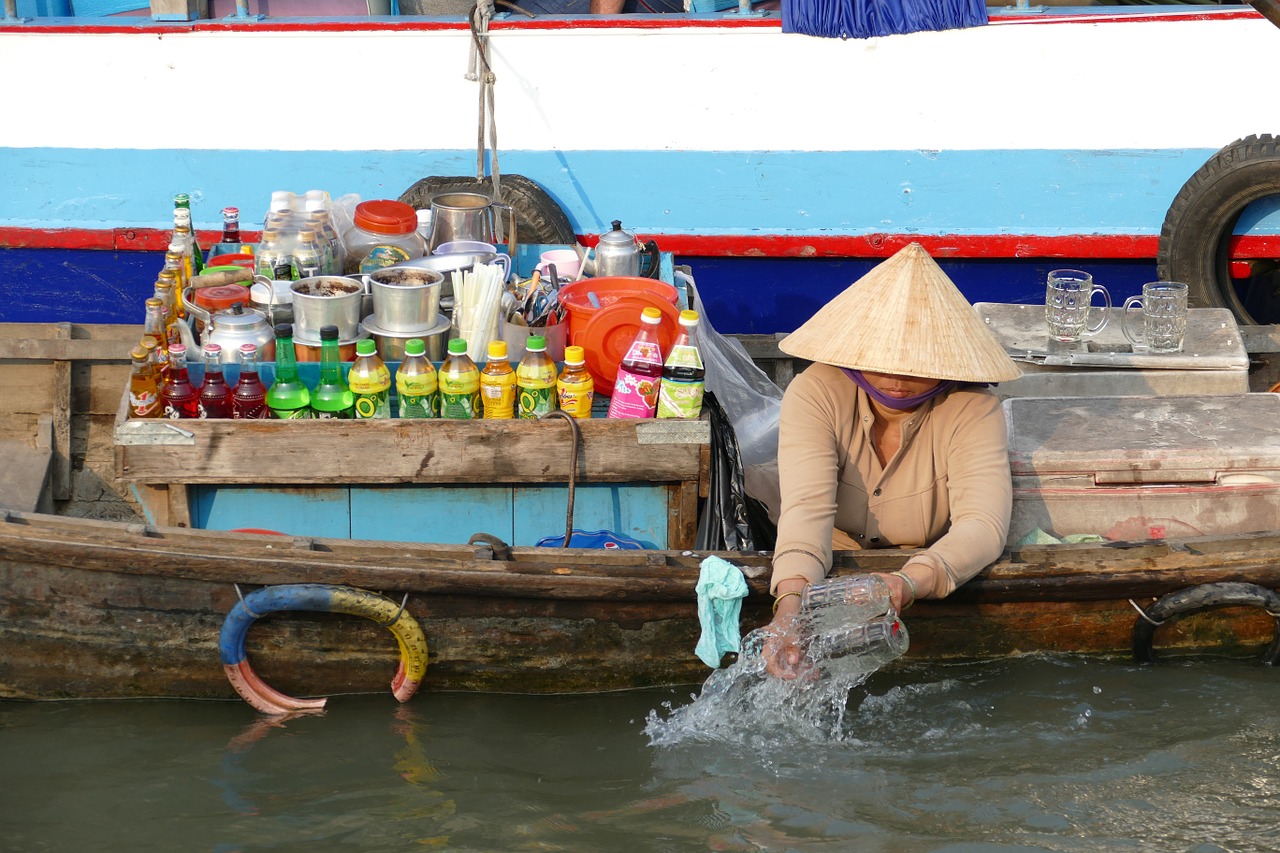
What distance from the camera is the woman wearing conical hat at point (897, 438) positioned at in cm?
340

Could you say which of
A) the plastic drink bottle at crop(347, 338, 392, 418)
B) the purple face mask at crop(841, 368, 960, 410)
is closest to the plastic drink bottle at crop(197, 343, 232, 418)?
the plastic drink bottle at crop(347, 338, 392, 418)

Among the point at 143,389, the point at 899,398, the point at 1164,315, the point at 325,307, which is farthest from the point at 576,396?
the point at 1164,315

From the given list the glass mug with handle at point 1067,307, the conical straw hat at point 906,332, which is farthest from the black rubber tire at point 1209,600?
the glass mug with handle at point 1067,307

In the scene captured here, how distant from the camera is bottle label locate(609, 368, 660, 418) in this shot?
3.69 meters

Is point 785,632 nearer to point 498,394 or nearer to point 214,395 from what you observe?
point 498,394

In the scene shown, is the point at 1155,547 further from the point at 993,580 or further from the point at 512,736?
the point at 512,736

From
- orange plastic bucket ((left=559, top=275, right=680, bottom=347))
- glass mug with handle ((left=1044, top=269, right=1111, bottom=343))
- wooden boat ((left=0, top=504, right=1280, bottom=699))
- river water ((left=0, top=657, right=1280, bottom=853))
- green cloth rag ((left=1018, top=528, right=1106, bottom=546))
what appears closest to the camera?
river water ((left=0, top=657, right=1280, bottom=853))

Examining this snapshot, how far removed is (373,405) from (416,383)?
14 cm

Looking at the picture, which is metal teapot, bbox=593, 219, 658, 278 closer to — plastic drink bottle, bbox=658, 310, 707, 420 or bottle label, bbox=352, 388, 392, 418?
plastic drink bottle, bbox=658, 310, 707, 420

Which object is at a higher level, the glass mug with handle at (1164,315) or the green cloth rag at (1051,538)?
the glass mug with handle at (1164,315)

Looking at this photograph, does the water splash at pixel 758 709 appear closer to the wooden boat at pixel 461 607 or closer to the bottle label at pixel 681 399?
the wooden boat at pixel 461 607

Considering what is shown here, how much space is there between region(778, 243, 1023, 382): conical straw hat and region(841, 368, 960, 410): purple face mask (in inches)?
3.2

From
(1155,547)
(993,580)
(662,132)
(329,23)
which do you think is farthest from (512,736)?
(329,23)

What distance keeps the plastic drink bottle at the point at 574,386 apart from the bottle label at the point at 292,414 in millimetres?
723
